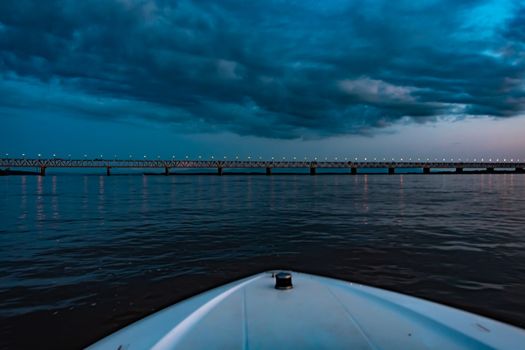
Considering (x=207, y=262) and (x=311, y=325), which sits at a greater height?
(x=311, y=325)

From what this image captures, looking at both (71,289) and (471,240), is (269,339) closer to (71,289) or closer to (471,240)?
(71,289)

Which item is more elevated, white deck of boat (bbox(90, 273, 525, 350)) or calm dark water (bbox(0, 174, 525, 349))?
white deck of boat (bbox(90, 273, 525, 350))

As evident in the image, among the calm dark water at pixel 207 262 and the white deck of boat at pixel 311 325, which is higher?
the white deck of boat at pixel 311 325

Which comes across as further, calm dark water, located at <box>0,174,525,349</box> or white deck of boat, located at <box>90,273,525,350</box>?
calm dark water, located at <box>0,174,525,349</box>

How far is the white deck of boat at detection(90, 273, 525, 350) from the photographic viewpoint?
3168 mm

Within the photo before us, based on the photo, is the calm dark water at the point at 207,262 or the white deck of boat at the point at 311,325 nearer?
the white deck of boat at the point at 311,325

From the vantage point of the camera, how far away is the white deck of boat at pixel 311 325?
317 centimetres

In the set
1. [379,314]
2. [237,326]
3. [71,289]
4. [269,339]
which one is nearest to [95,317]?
[71,289]

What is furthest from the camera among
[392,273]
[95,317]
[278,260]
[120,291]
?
[278,260]

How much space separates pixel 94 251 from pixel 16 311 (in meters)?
4.91

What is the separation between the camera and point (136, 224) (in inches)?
652

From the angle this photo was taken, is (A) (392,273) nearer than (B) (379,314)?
No

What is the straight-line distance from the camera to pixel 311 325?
355cm

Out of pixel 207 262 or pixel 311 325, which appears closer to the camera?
pixel 311 325
